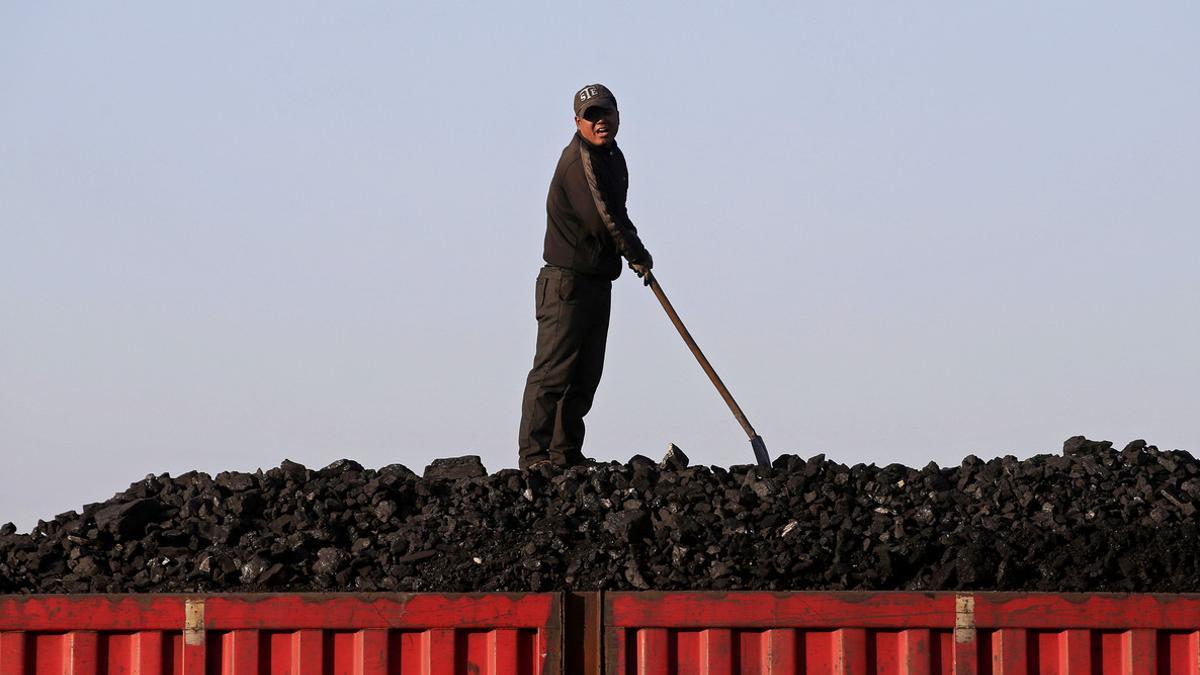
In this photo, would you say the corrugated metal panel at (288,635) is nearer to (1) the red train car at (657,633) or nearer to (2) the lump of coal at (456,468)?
(1) the red train car at (657,633)

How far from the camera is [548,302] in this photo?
8055 millimetres

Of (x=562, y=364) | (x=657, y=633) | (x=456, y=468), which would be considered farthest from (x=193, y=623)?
(x=562, y=364)

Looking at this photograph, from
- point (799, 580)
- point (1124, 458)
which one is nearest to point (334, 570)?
point (799, 580)

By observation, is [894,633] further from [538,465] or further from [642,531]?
[538,465]

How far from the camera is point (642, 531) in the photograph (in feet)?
21.9

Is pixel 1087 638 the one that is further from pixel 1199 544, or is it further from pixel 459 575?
pixel 459 575

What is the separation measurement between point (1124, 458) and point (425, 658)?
4016mm

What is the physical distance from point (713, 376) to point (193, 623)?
3.41m

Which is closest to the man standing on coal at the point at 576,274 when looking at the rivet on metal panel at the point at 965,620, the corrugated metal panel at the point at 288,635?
the corrugated metal panel at the point at 288,635

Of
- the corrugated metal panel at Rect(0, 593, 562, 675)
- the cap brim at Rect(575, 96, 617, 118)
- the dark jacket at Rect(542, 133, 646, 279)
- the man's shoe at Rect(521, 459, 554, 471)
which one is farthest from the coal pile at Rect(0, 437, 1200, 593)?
the cap brim at Rect(575, 96, 617, 118)

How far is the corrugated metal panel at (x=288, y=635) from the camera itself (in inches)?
231

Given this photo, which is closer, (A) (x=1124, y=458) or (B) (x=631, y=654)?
(B) (x=631, y=654)

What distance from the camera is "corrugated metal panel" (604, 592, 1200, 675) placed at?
5859mm

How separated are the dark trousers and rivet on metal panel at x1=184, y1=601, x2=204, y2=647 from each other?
2.45 m
